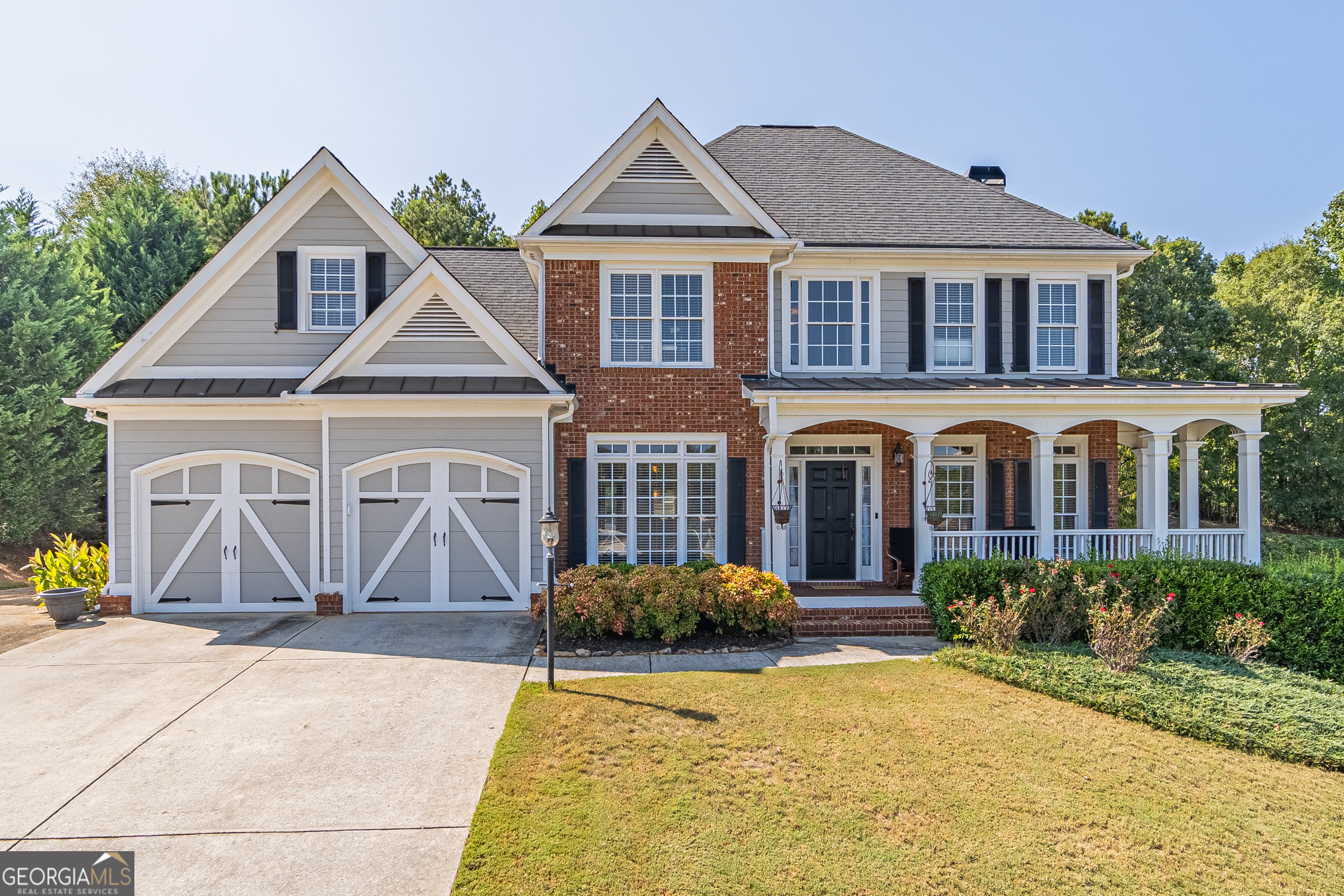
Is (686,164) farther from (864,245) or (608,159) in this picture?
(864,245)

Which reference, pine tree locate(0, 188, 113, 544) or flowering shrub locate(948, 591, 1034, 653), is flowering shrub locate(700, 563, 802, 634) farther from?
pine tree locate(0, 188, 113, 544)

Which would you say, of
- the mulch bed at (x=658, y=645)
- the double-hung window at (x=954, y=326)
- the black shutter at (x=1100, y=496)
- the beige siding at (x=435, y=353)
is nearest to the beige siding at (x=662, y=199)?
the beige siding at (x=435, y=353)

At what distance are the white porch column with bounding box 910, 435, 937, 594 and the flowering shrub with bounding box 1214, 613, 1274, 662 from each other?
146 inches

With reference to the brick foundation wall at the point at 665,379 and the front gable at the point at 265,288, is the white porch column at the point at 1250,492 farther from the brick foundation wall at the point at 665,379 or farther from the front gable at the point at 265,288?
the front gable at the point at 265,288

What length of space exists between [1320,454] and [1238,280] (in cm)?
1344

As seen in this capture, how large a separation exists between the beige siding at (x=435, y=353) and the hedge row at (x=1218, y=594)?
310 inches

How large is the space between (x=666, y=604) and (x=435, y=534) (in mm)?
4288

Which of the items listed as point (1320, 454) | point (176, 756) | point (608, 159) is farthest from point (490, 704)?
point (1320, 454)


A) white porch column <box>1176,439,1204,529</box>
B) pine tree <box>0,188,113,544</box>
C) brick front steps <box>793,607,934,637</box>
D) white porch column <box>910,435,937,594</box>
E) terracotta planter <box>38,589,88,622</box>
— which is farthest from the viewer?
pine tree <box>0,188,113,544</box>

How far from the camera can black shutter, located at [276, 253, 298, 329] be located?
436 inches

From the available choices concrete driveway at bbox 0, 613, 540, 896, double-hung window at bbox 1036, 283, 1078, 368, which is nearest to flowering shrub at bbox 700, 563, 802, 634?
concrete driveway at bbox 0, 613, 540, 896

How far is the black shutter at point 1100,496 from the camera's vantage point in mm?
12469

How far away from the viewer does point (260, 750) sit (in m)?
5.71

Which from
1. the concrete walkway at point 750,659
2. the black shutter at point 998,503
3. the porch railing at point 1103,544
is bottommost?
the concrete walkway at point 750,659
